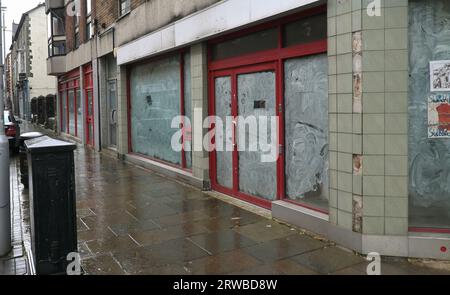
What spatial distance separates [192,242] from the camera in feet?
18.8

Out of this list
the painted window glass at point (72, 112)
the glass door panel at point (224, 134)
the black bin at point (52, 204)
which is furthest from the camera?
the painted window glass at point (72, 112)

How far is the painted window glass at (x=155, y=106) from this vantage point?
1049 cm

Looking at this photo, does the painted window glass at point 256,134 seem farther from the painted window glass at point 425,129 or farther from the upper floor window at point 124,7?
the upper floor window at point 124,7

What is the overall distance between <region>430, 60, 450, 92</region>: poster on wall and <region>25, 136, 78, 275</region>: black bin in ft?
12.5

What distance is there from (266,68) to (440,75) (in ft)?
8.95

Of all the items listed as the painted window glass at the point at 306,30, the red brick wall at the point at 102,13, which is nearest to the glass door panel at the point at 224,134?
the painted window glass at the point at 306,30

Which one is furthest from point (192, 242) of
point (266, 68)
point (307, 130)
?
point (266, 68)

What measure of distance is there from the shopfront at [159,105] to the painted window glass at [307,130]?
11.5 feet

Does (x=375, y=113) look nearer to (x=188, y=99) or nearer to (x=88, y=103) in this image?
(x=188, y=99)

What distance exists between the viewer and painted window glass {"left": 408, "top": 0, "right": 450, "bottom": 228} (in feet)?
16.3

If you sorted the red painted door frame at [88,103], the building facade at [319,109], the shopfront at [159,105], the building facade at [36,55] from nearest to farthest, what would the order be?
1. the building facade at [319,109]
2. the shopfront at [159,105]
3. the red painted door frame at [88,103]
4. the building facade at [36,55]

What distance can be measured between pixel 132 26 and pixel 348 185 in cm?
866

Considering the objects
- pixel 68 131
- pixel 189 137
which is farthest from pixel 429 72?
pixel 68 131
